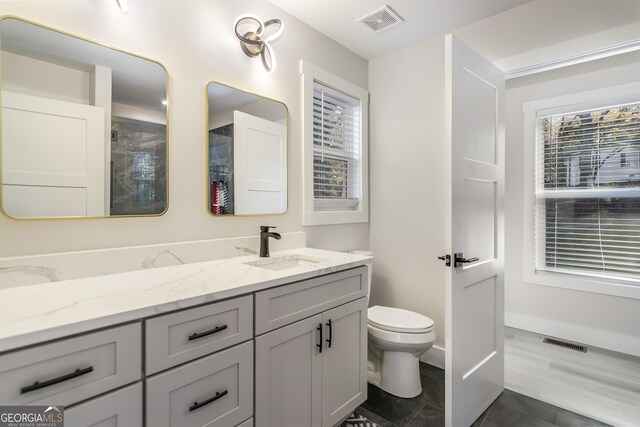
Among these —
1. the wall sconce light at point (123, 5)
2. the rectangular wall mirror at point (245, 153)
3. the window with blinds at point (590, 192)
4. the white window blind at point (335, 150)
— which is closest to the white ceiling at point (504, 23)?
the white window blind at point (335, 150)

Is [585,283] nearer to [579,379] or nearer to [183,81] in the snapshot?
[579,379]

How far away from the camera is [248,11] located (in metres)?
1.86

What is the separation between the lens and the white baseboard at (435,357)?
2.32 metres

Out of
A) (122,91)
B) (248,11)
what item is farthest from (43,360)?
(248,11)

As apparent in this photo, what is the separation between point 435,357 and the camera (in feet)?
7.72

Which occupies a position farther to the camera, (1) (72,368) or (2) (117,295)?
(2) (117,295)

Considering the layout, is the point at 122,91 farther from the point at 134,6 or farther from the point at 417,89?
the point at 417,89

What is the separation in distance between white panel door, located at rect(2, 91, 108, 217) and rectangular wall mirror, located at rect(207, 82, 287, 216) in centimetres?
51

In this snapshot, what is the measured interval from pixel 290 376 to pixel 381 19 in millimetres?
2234

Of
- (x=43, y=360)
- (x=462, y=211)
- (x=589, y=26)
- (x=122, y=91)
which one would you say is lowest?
(x=43, y=360)

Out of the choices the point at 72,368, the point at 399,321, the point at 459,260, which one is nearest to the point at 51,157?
the point at 72,368

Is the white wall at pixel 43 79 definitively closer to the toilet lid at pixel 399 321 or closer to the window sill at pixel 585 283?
the toilet lid at pixel 399 321

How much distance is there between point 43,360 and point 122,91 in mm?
1105

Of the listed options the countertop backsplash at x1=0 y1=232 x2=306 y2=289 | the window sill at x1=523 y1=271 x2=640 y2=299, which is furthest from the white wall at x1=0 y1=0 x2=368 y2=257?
the window sill at x1=523 y1=271 x2=640 y2=299
